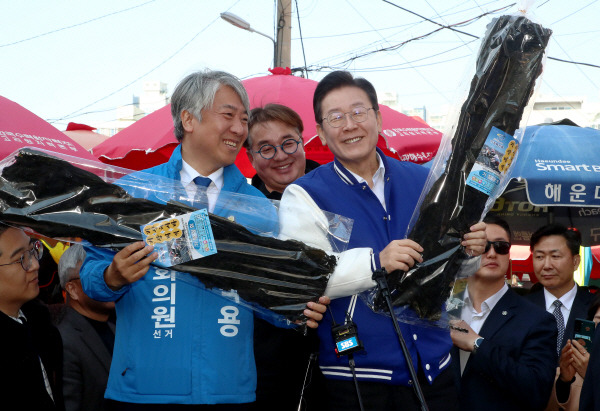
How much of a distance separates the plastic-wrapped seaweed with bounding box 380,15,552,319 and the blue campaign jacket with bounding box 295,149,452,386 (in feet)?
0.49

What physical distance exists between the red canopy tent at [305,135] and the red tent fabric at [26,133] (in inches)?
22.5

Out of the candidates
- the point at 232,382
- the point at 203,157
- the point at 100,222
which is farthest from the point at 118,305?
the point at 203,157

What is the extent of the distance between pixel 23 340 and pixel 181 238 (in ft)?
2.66

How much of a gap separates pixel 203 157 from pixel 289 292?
2.37ft

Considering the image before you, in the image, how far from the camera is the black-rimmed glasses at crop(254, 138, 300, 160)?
388 cm

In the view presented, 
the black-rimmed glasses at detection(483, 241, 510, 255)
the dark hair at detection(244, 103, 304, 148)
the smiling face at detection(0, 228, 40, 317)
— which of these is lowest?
the smiling face at detection(0, 228, 40, 317)

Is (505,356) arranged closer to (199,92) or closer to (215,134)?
(215,134)

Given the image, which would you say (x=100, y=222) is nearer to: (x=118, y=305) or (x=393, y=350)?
(x=118, y=305)

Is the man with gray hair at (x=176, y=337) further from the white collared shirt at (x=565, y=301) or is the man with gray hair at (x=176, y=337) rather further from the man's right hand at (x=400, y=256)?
the white collared shirt at (x=565, y=301)

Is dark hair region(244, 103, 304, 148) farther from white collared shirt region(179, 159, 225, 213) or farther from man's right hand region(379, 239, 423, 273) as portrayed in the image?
man's right hand region(379, 239, 423, 273)

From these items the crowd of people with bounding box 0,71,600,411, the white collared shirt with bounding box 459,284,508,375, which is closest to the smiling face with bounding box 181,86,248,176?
the crowd of people with bounding box 0,71,600,411

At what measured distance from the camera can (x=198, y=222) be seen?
230 centimetres

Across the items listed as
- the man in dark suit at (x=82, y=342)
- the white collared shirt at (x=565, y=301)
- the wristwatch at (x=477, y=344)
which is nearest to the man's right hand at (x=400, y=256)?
the wristwatch at (x=477, y=344)

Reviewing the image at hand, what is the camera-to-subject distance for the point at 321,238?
242cm
